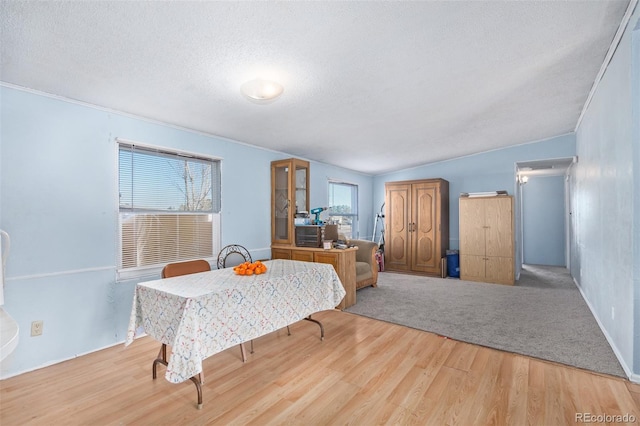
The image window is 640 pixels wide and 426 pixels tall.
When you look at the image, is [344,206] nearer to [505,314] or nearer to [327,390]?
[505,314]

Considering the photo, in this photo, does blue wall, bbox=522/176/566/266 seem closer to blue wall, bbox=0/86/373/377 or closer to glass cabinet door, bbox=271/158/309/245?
glass cabinet door, bbox=271/158/309/245

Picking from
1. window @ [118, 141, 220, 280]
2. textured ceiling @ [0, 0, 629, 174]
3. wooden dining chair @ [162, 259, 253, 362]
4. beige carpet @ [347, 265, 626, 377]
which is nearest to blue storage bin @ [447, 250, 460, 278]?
beige carpet @ [347, 265, 626, 377]

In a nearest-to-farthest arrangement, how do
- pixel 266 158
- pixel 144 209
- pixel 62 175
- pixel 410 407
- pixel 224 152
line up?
pixel 410 407, pixel 62 175, pixel 144 209, pixel 224 152, pixel 266 158

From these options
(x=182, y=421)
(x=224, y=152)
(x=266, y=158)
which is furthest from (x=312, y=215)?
A: (x=182, y=421)

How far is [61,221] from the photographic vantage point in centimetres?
264

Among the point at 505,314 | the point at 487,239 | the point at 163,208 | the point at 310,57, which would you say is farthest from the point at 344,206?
the point at 310,57

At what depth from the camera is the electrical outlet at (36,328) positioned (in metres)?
2.48

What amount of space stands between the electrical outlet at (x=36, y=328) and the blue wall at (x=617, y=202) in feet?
15.5

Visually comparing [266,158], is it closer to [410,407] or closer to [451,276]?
[410,407]

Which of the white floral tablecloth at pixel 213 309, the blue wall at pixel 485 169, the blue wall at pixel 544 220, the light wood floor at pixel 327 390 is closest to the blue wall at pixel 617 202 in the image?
the light wood floor at pixel 327 390

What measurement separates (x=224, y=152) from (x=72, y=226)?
75.3 inches

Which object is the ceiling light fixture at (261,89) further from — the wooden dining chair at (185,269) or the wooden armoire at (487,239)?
the wooden armoire at (487,239)

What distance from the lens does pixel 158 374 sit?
7.97 feet

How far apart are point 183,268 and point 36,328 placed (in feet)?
3.98
